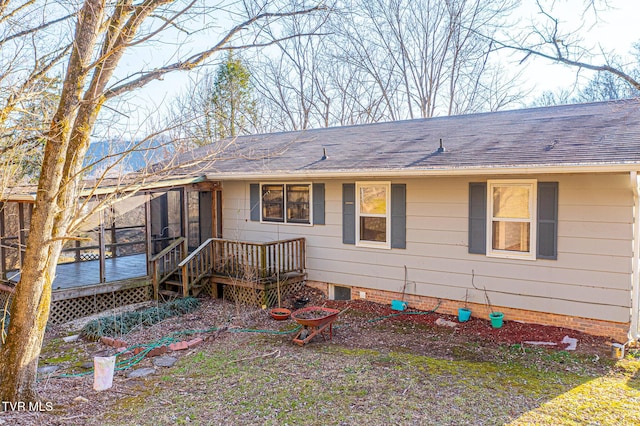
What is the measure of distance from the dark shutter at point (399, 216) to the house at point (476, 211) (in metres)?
0.02

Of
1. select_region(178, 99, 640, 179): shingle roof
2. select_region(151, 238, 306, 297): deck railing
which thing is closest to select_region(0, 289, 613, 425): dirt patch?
select_region(151, 238, 306, 297): deck railing

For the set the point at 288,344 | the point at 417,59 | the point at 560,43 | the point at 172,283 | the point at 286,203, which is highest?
the point at 417,59

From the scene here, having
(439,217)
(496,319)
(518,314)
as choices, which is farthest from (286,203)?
(518,314)

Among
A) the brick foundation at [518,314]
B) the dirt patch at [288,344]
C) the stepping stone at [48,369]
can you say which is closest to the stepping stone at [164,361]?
the dirt patch at [288,344]

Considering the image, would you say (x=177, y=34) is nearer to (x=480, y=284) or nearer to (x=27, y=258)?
Answer: (x=27, y=258)

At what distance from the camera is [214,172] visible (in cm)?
1056

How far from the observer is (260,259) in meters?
9.61

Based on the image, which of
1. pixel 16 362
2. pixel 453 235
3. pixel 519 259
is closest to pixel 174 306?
pixel 16 362

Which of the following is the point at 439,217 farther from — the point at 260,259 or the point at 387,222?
the point at 260,259

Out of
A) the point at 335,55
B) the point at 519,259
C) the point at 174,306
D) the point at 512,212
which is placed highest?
the point at 335,55

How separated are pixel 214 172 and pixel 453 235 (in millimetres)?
5502

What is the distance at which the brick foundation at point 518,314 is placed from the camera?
680 centimetres

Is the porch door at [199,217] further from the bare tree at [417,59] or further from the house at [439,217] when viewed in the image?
the bare tree at [417,59]

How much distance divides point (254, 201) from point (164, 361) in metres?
5.00
